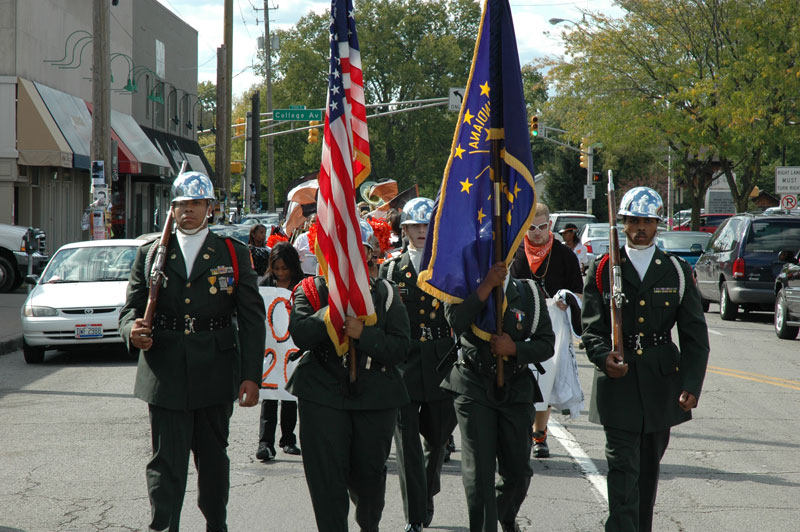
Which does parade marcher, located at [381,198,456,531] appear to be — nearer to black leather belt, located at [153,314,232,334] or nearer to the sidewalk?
black leather belt, located at [153,314,232,334]

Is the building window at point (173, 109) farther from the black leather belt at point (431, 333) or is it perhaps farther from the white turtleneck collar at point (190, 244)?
the white turtleneck collar at point (190, 244)

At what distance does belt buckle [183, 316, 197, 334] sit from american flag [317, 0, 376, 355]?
751 millimetres

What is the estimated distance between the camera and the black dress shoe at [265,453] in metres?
8.22

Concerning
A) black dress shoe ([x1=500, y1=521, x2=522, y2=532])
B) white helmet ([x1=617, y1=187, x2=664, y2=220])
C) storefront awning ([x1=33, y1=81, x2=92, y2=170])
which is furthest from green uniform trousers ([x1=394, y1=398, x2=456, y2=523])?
storefront awning ([x1=33, y1=81, x2=92, y2=170])

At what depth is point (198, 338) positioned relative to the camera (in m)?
5.63

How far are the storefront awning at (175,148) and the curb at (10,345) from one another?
78.1ft

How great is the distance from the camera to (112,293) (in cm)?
1440

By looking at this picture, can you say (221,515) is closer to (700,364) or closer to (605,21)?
(700,364)

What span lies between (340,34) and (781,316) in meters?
13.6

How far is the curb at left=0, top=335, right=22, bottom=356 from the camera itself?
15578 mm

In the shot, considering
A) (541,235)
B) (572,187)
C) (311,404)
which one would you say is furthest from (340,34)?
(572,187)

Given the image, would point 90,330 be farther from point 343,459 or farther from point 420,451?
point 343,459

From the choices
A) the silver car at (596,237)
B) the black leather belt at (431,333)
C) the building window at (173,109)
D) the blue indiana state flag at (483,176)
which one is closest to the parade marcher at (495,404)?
the blue indiana state flag at (483,176)

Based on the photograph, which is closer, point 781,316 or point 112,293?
point 112,293
